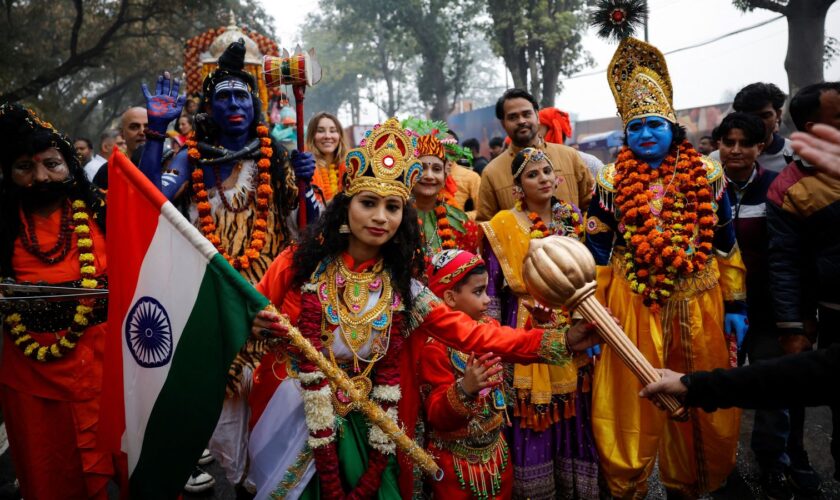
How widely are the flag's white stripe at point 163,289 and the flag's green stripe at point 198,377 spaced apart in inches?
1.9

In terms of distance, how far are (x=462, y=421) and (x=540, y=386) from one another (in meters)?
1.09

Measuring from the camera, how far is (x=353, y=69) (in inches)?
1881

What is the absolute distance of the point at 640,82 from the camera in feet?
13.0

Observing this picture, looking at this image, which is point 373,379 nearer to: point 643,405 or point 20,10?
point 643,405

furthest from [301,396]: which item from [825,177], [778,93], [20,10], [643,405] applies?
[20,10]

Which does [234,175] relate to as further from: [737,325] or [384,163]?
[737,325]

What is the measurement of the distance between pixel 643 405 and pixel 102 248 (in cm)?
334

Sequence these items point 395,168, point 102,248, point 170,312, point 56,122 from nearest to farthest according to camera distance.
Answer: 1. point 170,312
2. point 395,168
3. point 102,248
4. point 56,122

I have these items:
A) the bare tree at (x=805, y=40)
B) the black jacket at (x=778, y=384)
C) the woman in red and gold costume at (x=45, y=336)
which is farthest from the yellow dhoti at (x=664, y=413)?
the bare tree at (x=805, y=40)

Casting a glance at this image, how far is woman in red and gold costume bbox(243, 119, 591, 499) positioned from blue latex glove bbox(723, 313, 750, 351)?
1.82 m

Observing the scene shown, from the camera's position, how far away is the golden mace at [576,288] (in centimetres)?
231

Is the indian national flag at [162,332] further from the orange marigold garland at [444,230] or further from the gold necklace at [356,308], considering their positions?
the orange marigold garland at [444,230]

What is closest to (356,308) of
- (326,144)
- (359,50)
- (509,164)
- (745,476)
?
(509,164)

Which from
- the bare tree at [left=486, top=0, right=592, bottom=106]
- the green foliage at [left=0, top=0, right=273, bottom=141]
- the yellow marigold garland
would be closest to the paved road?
the yellow marigold garland
